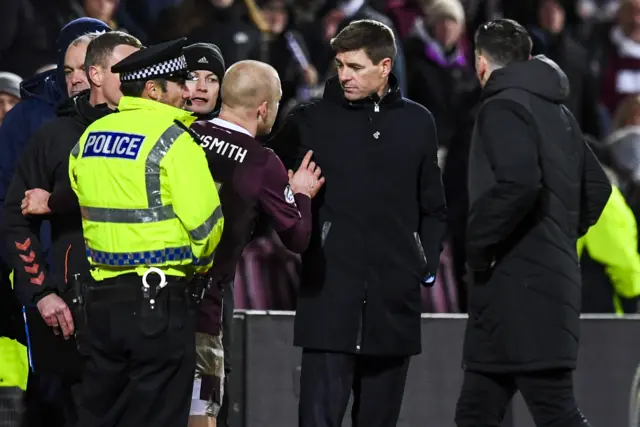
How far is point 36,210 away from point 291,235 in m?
1.10

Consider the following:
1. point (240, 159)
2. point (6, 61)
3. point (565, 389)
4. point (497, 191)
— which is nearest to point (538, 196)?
point (497, 191)

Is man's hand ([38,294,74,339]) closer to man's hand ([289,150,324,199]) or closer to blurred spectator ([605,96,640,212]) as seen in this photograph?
man's hand ([289,150,324,199])

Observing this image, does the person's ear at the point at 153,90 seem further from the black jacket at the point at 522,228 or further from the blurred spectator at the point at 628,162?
the blurred spectator at the point at 628,162

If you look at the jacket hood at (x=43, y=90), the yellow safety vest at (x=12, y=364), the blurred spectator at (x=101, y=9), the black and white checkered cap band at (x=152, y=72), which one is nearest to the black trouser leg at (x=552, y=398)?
the black and white checkered cap band at (x=152, y=72)

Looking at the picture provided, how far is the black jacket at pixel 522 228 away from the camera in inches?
269

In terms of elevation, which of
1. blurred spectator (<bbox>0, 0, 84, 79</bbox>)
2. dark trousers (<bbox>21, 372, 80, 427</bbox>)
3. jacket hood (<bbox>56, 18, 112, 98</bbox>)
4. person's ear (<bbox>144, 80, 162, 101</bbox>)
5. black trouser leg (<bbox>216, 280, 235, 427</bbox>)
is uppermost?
blurred spectator (<bbox>0, 0, 84, 79</bbox>)

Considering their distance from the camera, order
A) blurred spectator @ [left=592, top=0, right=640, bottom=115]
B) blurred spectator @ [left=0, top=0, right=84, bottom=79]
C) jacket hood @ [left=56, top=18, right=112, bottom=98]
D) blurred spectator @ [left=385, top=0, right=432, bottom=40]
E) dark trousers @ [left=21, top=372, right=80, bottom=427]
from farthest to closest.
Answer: blurred spectator @ [left=592, top=0, right=640, bottom=115] < blurred spectator @ [left=385, top=0, right=432, bottom=40] < blurred spectator @ [left=0, top=0, right=84, bottom=79] < jacket hood @ [left=56, top=18, right=112, bottom=98] < dark trousers @ [left=21, top=372, right=80, bottom=427]

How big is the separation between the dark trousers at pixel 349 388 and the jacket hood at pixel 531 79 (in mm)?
1311

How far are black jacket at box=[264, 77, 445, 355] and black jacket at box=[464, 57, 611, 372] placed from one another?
0.94 ft

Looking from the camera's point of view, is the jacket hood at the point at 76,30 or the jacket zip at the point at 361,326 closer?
the jacket zip at the point at 361,326

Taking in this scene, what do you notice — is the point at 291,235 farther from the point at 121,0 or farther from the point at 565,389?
the point at 121,0

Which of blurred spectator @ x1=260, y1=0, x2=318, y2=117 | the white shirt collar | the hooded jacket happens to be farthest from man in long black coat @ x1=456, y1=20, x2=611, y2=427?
blurred spectator @ x1=260, y1=0, x2=318, y2=117

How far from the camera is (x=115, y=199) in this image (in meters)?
6.04

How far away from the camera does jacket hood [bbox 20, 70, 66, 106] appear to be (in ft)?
24.2
